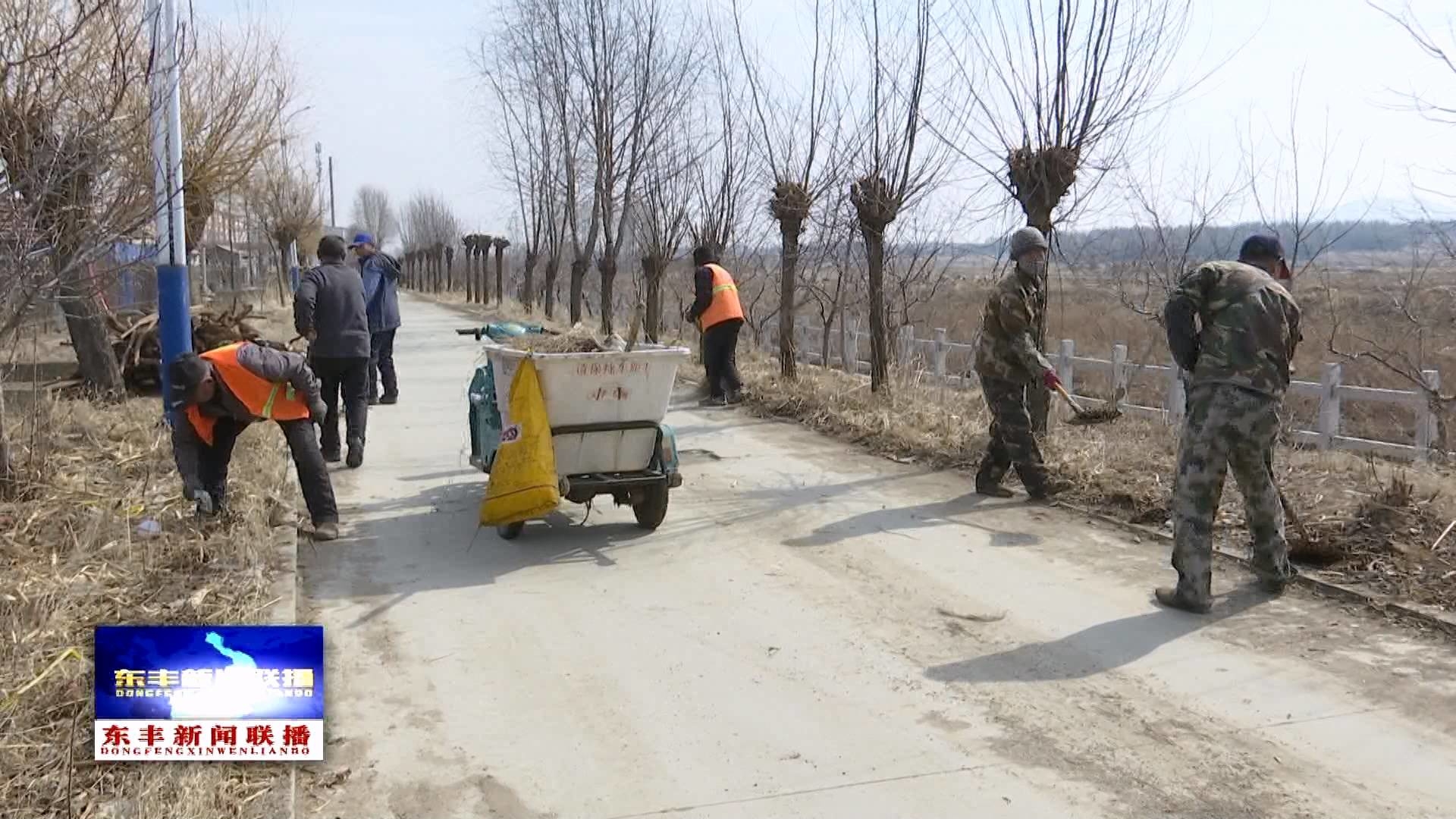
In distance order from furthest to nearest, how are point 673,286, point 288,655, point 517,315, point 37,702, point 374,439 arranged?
1. point 517,315
2. point 673,286
3. point 374,439
4. point 37,702
5. point 288,655

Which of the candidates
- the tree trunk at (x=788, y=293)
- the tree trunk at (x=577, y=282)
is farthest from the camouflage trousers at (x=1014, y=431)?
the tree trunk at (x=577, y=282)

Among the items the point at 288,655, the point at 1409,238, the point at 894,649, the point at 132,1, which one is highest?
the point at 132,1

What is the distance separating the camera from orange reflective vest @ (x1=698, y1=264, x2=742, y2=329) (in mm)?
12164

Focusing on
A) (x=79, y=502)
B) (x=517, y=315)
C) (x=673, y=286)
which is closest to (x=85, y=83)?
(x=79, y=502)

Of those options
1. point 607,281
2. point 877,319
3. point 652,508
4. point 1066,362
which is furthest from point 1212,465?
point 607,281

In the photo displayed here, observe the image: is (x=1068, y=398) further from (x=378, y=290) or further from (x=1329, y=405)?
(x=1329, y=405)

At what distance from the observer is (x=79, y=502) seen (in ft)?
21.9

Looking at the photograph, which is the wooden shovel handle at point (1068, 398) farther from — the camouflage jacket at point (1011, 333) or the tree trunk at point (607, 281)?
the tree trunk at point (607, 281)

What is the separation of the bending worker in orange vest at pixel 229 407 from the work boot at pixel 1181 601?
4.68 metres

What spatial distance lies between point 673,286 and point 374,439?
57.1 ft

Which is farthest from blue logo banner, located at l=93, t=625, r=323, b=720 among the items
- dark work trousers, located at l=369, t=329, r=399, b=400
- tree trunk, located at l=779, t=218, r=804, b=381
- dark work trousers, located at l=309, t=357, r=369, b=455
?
tree trunk, located at l=779, t=218, r=804, b=381

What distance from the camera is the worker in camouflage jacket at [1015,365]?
24.5ft

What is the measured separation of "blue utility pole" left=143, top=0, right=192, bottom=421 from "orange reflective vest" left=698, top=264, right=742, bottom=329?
5232 mm

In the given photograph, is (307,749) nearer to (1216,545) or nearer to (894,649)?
(894,649)
